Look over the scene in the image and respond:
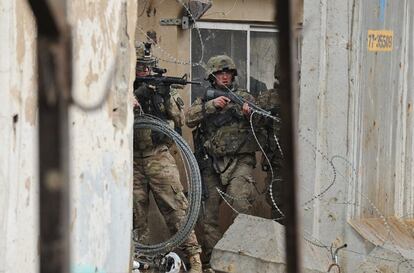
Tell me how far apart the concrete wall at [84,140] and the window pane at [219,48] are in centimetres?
433

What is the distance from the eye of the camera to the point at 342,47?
650 centimetres

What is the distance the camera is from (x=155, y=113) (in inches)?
302

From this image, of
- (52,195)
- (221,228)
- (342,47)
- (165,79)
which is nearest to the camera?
(52,195)

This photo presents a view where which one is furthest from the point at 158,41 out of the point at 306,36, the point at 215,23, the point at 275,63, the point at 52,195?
the point at 52,195

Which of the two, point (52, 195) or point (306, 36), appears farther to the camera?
point (306, 36)

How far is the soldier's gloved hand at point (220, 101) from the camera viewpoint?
321 inches

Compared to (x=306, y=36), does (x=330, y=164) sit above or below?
below

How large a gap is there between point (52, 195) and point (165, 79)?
5.90 m

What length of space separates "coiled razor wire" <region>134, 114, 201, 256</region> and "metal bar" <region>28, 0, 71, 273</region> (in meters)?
5.39

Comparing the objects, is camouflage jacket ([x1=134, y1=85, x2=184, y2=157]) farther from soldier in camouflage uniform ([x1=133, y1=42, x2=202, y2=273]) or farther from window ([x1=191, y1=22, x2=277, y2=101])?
window ([x1=191, y1=22, x2=277, y2=101])

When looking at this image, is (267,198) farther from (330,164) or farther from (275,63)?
(330,164)

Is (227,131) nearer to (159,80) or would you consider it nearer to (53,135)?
(159,80)

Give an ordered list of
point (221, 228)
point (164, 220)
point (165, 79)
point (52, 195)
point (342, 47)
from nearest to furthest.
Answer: point (52, 195)
point (342, 47)
point (165, 79)
point (164, 220)
point (221, 228)

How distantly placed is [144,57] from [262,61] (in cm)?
225
